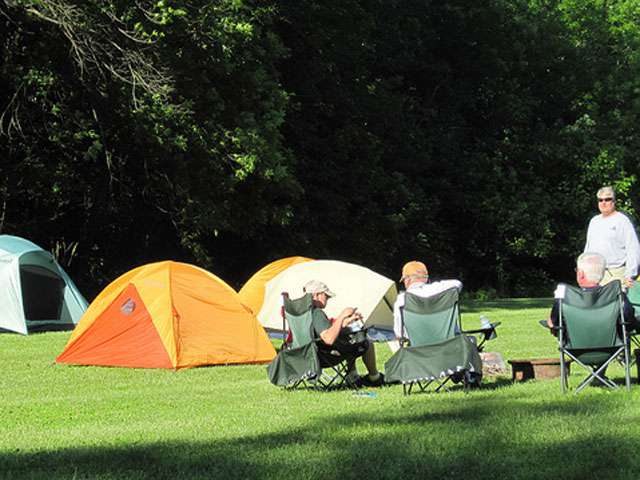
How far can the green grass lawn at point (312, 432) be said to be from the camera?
17.7 ft

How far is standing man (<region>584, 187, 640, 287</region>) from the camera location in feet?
33.2

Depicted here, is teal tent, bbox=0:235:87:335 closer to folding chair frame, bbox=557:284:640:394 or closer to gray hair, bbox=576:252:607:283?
→ gray hair, bbox=576:252:607:283

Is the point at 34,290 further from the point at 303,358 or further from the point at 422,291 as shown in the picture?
the point at 422,291

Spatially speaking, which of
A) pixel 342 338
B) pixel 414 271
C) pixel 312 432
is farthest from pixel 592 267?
pixel 312 432

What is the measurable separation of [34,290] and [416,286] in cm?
1141

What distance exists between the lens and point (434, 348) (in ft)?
28.9

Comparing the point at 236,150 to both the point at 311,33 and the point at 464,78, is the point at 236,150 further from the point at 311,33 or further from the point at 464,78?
the point at 464,78

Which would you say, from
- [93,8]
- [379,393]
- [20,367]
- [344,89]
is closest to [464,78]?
[344,89]

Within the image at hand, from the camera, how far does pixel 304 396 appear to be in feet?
29.6

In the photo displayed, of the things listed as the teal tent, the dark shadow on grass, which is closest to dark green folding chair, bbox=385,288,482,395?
the dark shadow on grass

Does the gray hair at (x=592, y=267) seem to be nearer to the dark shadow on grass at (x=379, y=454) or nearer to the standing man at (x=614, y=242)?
the standing man at (x=614, y=242)

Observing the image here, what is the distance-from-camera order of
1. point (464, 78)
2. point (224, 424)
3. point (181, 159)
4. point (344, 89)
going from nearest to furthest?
point (224, 424) < point (181, 159) < point (344, 89) < point (464, 78)

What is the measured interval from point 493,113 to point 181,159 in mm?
17205

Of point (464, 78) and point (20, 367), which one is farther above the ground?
point (464, 78)
